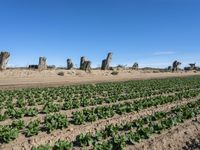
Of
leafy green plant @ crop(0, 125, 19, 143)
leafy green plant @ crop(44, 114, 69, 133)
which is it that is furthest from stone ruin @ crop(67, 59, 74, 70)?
leafy green plant @ crop(0, 125, 19, 143)

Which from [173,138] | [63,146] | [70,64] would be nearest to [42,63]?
[70,64]

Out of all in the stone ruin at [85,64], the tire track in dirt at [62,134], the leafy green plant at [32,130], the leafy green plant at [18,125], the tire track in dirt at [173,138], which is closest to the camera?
the tire track in dirt at [62,134]

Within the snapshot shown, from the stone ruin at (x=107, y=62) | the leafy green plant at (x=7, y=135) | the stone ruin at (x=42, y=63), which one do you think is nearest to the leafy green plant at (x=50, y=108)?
the leafy green plant at (x=7, y=135)

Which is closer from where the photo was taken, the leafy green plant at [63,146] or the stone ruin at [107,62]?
the leafy green plant at [63,146]

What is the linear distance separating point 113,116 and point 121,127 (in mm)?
2997

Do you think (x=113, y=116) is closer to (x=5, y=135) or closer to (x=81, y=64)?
(x=5, y=135)

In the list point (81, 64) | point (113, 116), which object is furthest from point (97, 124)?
point (81, 64)

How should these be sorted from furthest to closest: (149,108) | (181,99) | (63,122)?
(181,99) < (149,108) < (63,122)

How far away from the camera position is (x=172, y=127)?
640 inches

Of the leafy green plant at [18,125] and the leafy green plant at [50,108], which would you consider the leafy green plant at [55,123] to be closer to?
the leafy green plant at [18,125]

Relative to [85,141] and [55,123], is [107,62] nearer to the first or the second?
[55,123]

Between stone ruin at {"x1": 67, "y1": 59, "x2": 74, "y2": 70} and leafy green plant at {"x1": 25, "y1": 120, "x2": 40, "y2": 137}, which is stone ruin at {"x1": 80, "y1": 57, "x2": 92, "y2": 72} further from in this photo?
leafy green plant at {"x1": 25, "y1": 120, "x2": 40, "y2": 137}

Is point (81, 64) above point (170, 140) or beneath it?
above

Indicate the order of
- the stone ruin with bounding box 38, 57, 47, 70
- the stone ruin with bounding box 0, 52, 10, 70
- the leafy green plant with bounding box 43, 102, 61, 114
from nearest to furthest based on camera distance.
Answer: the leafy green plant with bounding box 43, 102, 61, 114 < the stone ruin with bounding box 0, 52, 10, 70 < the stone ruin with bounding box 38, 57, 47, 70
